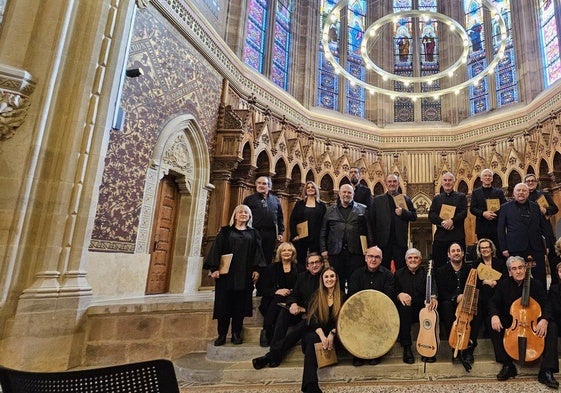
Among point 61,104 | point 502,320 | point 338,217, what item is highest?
point 61,104

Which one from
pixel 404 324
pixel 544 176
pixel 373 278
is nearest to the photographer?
pixel 404 324

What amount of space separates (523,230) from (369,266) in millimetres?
1768

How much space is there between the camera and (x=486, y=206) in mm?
4457

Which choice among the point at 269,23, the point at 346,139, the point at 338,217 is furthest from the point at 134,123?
the point at 346,139

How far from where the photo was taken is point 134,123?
206 inches

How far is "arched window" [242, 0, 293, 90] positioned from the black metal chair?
28.0 feet

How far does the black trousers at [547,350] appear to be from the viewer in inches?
116

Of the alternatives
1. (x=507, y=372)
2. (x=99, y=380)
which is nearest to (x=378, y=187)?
(x=507, y=372)

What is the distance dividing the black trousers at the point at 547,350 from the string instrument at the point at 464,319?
10.4 inches

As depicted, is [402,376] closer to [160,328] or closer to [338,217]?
[338,217]

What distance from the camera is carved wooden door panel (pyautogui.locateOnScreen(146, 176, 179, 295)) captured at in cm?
599

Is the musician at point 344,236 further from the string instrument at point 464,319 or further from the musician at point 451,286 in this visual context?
the string instrument at point 464,319

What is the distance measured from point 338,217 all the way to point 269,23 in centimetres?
793

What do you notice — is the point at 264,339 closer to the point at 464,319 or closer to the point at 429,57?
the point at 464,319
